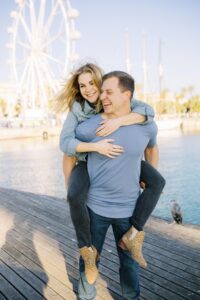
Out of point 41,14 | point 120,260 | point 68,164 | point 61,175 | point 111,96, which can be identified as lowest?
point 61,175

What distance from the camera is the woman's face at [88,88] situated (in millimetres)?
2004

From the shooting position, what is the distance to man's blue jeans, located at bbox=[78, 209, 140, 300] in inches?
78.4

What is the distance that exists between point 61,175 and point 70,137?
14332 mm

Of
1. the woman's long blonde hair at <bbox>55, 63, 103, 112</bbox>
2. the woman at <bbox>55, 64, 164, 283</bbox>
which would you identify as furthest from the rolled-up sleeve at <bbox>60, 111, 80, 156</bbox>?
the woman's long blonde hair at <bbox>55, 63, 103, 112</bbox>

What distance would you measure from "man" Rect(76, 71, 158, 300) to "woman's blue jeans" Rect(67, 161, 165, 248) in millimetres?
43

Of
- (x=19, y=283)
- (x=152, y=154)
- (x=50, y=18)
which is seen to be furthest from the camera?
(x=50, y=18)

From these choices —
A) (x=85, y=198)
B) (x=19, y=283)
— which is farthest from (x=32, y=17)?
(x=85, y=198)

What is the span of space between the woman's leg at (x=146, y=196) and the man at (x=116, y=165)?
0.13 feet

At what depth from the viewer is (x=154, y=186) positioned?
197 cm

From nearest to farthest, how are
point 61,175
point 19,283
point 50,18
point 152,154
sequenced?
point 152,154
point 19,283
point 61,175
point 50,18

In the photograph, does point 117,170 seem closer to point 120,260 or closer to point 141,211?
point 141,211

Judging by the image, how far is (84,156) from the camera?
202 centimetres

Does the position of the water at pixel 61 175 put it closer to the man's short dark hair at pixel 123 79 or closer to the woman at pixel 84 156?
the woman at pixel 84 156

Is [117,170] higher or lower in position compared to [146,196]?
higher
